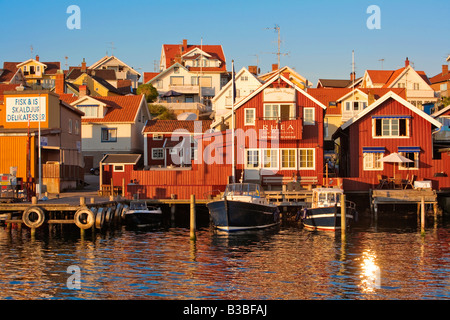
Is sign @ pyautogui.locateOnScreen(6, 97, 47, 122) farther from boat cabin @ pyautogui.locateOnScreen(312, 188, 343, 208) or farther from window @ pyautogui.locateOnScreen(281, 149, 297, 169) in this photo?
boat cabin @ pyautogui.locateOnScreen(312, 188, 343, 208)

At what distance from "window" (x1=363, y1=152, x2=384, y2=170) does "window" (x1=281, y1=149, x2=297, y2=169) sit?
241 inches

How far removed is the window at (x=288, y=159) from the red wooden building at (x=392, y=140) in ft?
17.2

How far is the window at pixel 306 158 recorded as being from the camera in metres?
51.3

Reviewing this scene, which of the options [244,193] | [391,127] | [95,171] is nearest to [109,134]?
[95,171]

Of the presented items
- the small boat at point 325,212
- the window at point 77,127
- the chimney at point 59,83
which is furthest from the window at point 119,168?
the chimney at point 59,83

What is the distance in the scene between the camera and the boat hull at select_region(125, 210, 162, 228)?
42406 mm

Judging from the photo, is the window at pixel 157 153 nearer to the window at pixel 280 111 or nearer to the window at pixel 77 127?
the window at pixel 77 127

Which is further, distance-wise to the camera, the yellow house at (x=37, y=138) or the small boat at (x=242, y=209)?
the yellow house at (x=37, y=138)

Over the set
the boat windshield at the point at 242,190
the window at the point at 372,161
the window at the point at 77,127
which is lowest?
the boat windshield at the point at 242,190

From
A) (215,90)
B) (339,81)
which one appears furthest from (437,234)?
(339,81)

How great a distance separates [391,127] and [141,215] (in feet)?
76.4

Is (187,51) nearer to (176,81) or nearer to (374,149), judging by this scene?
(176,81)
